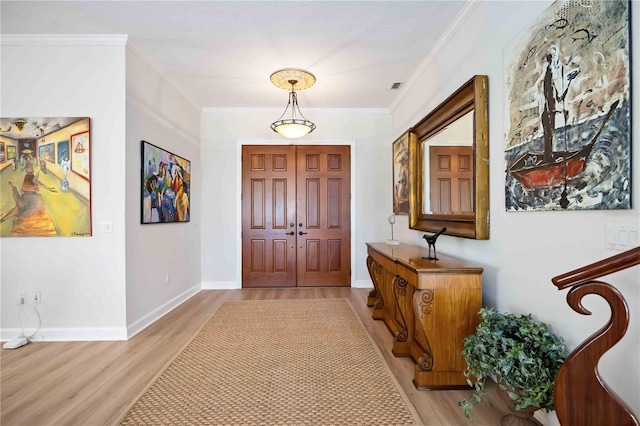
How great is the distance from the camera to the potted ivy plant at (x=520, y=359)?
139 centimetres

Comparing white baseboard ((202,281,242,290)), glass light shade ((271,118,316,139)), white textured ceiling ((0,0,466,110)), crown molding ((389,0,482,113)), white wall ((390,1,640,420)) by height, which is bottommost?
white baseboard ((202,281,242,290))

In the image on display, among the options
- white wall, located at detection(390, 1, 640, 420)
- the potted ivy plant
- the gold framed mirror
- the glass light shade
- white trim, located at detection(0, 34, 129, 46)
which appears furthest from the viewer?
the glass light shade

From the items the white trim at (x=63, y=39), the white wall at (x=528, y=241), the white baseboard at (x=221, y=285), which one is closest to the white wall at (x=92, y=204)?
the white trim at (x=63, y=39)

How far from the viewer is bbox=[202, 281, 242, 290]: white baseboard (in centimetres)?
478

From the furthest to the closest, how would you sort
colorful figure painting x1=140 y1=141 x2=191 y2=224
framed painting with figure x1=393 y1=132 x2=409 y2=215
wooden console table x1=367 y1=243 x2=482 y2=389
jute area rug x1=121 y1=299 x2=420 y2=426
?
framed painting with figure x1=393 y1=132 x2=409 y2=215 < colorful figure painting x1=140 y1=141 x2=191 y2=224 < wooden console table x1=367 y1=243 x2=482 y2=389 < jute area rug x1=121 y1=299 x2=420 y2=426

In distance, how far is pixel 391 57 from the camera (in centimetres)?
320

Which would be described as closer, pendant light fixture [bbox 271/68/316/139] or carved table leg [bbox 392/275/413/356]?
carved table leg [bbox 392/275/413/356]

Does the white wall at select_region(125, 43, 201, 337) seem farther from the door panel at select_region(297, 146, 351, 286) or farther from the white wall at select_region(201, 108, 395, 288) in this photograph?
the door panel at select_region(297, 146, 351, 286)

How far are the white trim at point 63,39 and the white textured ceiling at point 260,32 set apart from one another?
0.05m

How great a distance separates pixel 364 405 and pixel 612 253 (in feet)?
5.00

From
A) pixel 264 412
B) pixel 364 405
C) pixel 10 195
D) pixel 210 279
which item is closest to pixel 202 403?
pixel 264 412

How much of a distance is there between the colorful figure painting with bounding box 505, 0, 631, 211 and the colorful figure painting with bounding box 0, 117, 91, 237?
3.52m

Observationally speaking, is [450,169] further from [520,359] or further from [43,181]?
[43,181]

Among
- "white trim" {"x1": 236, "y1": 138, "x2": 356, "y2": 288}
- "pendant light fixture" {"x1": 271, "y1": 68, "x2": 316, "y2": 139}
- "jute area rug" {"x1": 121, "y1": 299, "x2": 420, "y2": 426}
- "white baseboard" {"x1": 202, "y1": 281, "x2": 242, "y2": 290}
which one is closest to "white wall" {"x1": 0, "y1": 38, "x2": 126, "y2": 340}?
"jute area rug" {"x1": 121, "y1": 299, "x2": 420, "y2": 426}
